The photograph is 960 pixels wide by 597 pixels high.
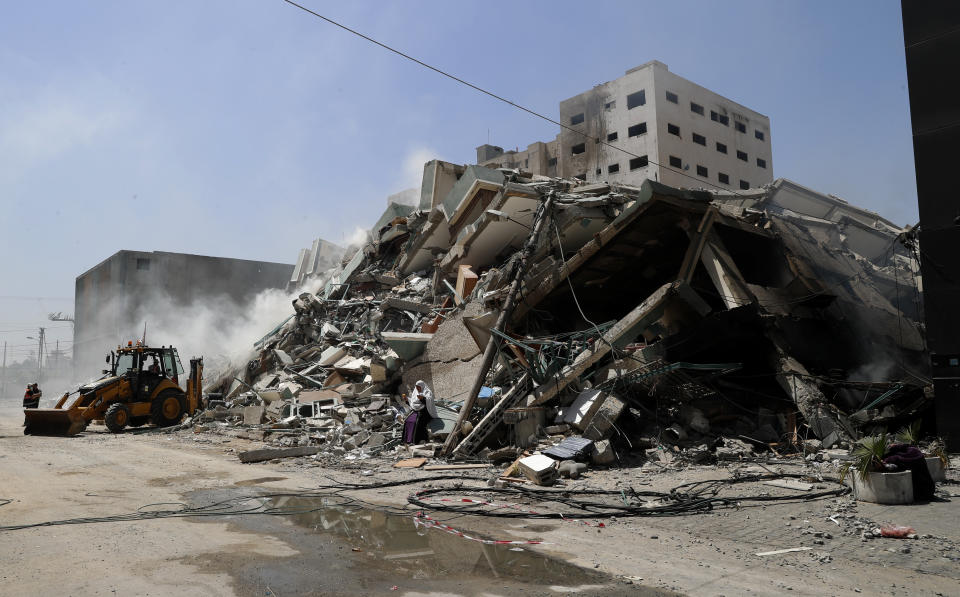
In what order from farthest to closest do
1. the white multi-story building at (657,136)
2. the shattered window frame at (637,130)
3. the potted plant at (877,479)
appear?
the shattered window frame at (637,130), the white multi-story building at (657,136), the potted plant at (877,479)

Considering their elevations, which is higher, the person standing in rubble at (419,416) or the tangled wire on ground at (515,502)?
the person standing in rubble at (419,416)

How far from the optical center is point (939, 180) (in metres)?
8.83

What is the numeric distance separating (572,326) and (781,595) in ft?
34.3

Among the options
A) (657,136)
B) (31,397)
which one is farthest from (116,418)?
(657,136)

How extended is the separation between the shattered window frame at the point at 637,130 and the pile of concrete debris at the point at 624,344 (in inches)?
982

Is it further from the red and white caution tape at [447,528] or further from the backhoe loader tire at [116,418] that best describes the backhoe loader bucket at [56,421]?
the red and white caution tape at [447,528]

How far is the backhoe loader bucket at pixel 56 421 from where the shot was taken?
15.2 meters

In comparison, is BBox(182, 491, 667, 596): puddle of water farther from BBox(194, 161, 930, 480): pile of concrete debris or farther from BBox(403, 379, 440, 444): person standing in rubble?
BBox(403, 379, 440, 444): person standing in rubble

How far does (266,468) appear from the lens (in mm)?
9648

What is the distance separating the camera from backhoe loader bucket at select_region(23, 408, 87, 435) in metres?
15.2

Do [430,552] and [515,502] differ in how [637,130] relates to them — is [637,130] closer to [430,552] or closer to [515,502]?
[515,502]

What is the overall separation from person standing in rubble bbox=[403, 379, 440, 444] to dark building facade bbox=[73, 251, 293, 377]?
37.0 metres

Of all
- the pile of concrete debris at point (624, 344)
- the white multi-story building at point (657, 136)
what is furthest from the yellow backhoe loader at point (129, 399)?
the white multi-story building at point (657, 136)

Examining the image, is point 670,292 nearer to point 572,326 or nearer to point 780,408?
point 780,408
